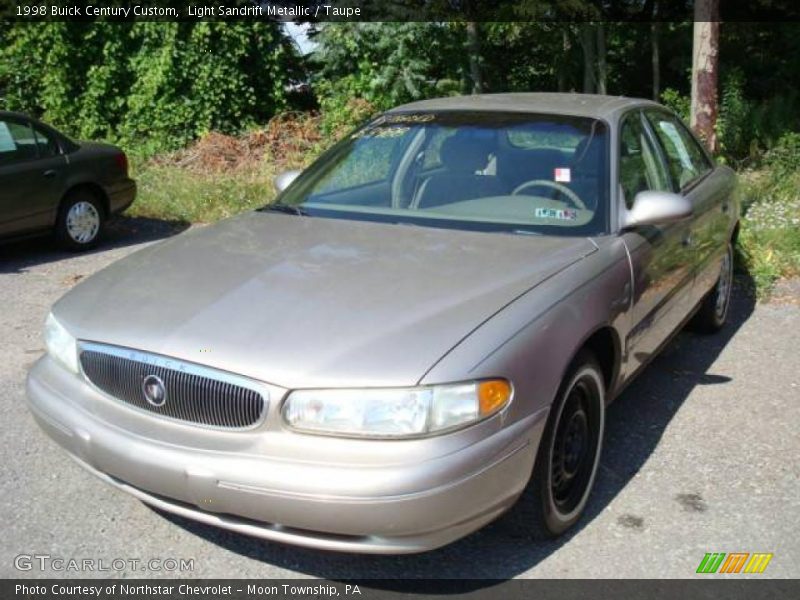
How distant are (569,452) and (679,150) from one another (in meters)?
2.34

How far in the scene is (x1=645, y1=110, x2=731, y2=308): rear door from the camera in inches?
179

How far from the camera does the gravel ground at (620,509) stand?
10.0 ft

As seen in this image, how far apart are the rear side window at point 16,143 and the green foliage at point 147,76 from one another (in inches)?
227

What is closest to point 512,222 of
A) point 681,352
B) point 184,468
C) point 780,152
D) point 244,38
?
point 184,468

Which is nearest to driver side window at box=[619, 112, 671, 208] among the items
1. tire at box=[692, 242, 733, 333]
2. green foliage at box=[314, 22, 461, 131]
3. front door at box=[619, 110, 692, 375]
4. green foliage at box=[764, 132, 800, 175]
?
front door at box=[619, 110, 692, 375]

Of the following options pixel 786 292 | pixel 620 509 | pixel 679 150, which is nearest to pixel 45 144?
pixel 679 150

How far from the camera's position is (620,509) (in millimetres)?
3447

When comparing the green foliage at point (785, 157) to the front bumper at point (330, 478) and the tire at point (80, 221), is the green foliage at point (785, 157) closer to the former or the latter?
the tire at point (80, 221)

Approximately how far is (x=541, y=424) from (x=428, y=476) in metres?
0.50

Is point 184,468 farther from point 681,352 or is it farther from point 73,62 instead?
point 73,62

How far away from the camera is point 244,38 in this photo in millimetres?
13852

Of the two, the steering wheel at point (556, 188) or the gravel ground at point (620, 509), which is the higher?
the steering wheel at point (556, 188)

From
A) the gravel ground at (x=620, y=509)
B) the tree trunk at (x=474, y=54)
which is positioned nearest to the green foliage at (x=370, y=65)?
the tree trunk at (x=474, y=54)

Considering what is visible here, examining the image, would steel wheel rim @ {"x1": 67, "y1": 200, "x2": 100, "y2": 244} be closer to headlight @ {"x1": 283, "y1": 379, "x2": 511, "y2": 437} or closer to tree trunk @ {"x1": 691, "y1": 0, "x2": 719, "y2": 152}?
tree trunk @ {"x1": 691, "y1": 0, "x2": 719, "y2": 152}
